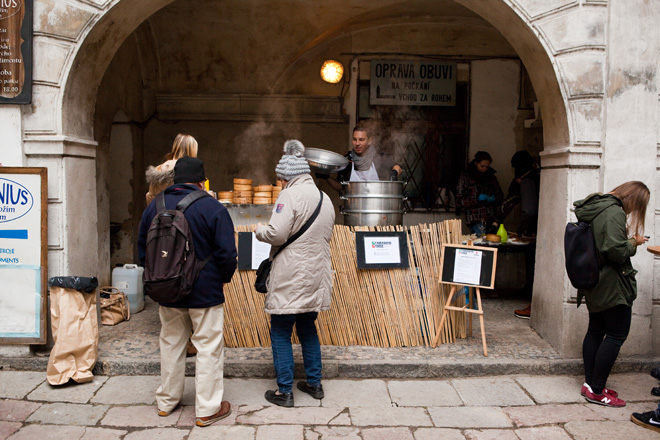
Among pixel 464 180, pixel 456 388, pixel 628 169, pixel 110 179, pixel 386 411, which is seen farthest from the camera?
pixel 110 179

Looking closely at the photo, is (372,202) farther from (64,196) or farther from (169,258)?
(64,196)

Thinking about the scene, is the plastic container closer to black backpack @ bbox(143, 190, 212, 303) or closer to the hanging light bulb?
black backpack @ bbox(143, 190, 212, 303)

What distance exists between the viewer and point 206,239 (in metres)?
4.05

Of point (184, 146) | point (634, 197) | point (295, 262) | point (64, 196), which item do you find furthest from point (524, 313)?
point (64, 196)

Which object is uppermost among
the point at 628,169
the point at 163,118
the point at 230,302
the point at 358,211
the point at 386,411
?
the point at 163,118

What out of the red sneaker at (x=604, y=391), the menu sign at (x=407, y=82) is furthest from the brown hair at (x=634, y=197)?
the menu sign at (x=407, y=82)

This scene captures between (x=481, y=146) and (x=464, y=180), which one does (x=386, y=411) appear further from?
(x=481, y=146)

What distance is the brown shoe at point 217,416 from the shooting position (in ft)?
13.6

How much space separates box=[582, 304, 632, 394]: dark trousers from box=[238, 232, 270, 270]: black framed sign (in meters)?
3.18

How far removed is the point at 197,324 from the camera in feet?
13.4

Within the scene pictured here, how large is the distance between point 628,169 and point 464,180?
3109mm

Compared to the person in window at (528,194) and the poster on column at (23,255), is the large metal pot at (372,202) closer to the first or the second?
the person in window at (528,194)

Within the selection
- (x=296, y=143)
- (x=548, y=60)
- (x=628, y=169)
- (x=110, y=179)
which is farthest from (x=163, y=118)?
(x=628, y=169)

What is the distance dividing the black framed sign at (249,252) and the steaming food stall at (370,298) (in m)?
0.07
